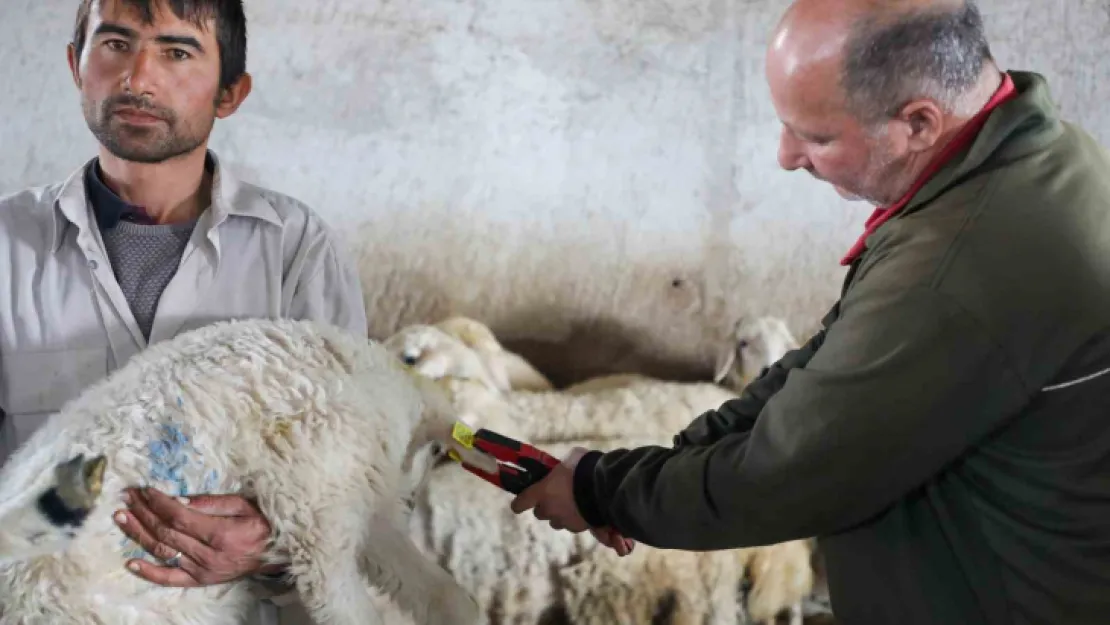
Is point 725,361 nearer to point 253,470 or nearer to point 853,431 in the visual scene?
point 853,431

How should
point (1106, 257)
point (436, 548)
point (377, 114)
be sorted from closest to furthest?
point (1106, 257) < point (436, 548) < point (377, 114)

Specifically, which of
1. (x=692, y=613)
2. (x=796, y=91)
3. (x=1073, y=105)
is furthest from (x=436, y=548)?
(x=1073, y=105)

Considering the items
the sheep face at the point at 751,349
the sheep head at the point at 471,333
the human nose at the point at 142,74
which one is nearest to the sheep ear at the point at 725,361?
the sheep face at the point at 751,349

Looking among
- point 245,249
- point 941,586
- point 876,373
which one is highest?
point 876,373

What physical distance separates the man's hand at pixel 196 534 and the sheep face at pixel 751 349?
4.68ft

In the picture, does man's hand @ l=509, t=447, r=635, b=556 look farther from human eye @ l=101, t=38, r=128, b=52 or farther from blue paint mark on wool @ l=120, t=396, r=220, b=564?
human eye @ l=101, t=38, r=128, b=52

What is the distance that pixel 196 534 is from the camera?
91 cm

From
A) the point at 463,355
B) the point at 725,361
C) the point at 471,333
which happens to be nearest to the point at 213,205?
the point at 463,355

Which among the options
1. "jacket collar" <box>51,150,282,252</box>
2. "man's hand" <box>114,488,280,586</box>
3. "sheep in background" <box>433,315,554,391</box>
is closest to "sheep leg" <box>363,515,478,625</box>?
"man's hand" <box>114,488,280,586</box>

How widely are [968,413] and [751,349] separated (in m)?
1.23

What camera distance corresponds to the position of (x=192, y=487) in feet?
3.01

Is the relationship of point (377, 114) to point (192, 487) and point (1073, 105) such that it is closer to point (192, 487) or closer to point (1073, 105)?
point (192, 487)

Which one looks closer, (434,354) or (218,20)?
(218,20)

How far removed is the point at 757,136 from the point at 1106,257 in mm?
1397
